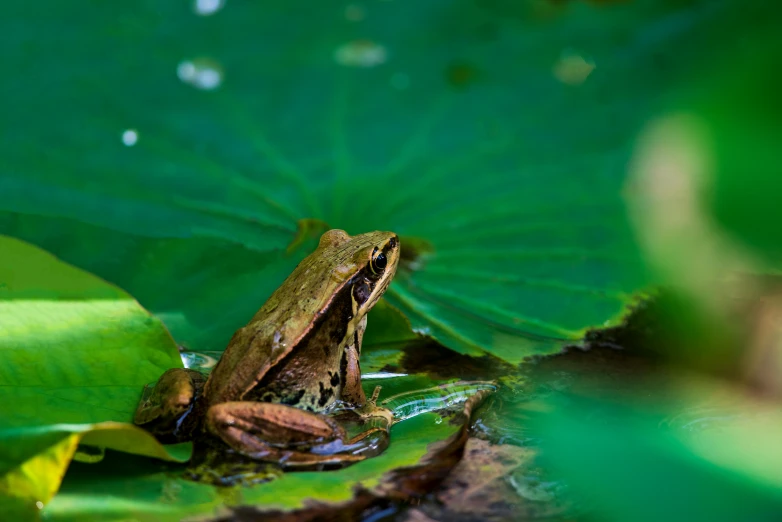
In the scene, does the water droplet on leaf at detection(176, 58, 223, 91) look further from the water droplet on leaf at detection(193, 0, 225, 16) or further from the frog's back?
the frog's back

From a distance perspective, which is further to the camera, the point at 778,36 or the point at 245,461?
the point at 778,36

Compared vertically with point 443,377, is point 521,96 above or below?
above

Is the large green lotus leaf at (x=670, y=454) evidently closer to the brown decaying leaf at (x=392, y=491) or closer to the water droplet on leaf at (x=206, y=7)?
the brown decaying leaf at (x=392, y=491)

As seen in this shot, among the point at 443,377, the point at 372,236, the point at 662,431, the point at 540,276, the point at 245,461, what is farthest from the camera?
the point at 540,276

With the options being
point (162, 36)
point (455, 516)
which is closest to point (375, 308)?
point (455, 516)

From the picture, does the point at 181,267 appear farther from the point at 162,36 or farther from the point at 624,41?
the point at 624,41

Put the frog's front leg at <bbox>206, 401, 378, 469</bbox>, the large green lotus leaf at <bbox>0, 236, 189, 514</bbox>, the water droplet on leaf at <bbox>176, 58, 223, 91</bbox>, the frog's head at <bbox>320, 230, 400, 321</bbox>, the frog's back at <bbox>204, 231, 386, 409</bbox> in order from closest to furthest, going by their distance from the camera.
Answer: the large green lotus leaf at <bbox>0, 236, 189, 514</bbox>, the frog's front leg at <bbox>206, 401, 378, 469</bbox>, the frog's back at <bbox>204, 231, 386, 409</bbox>, the frog's head at <bbox>320, 230, 400, 321</bbox>, the water droplet on leaf at <bbox>176, 58, 223, 91</bbox>

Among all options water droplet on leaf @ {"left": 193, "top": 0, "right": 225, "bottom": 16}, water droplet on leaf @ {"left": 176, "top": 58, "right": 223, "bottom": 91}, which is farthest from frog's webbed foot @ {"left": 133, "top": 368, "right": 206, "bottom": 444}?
water droplet on leaf @ {"left": 193, "top": 0, "right": 225, "bottom": 16}
